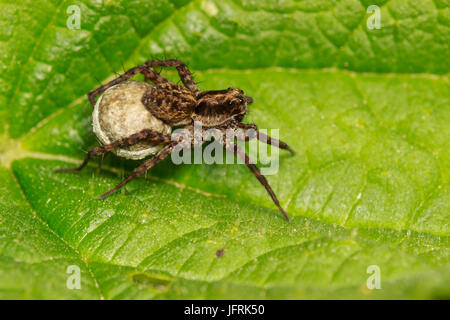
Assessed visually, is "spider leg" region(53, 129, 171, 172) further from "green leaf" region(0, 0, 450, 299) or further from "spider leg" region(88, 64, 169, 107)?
"spider leg" region(88, 64, 169, 107)

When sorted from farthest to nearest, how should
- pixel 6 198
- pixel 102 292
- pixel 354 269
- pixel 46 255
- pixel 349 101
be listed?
pixel 349 101 < pixel 6 198 < pixel 46 255 < pixel 102 292 < pixel 354 269

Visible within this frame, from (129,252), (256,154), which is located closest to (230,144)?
(256,154)

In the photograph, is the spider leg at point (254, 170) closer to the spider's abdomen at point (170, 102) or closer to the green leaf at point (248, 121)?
the green leaf at point (248, 121)

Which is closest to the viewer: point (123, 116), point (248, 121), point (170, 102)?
point (123, 116)

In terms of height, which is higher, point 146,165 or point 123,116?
point 123,116

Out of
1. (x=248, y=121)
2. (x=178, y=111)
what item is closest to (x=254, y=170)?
(x=248, y=121)

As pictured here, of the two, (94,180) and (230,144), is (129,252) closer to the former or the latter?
→ (94,180)

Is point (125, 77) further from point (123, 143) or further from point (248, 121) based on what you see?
point (248, 121)
